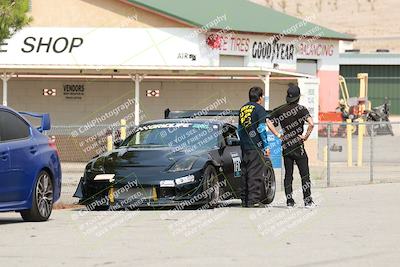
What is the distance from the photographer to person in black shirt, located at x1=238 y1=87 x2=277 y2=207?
58.4ft

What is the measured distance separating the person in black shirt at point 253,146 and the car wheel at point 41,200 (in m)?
3.54

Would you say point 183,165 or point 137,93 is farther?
point 137,93

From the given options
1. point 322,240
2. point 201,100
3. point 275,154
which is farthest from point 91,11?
point 322,240

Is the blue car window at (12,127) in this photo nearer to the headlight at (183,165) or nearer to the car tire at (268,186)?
the headlight at (183,165)

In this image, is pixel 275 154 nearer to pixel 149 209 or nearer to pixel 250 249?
pixel 149 209

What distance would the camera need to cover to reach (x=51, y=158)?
15523 millimetres

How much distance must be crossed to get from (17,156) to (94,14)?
26.8 m

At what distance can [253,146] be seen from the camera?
704 inches

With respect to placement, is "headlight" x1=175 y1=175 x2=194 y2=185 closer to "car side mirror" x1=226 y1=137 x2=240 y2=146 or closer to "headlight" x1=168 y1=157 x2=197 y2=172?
"headlight" x1=168 y1=157 x2=197 y2=172

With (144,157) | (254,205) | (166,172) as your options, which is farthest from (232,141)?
(166,172)

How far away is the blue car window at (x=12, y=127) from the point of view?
1468cm

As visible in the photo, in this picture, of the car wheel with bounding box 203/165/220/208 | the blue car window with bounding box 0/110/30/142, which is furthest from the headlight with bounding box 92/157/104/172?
the blue car window with bounding box 0/110/30/142

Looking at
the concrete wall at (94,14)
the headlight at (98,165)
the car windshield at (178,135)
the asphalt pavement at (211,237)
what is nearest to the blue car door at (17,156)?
the asphalt pavement at (211,237)

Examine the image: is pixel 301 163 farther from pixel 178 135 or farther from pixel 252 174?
pixel 178 135
